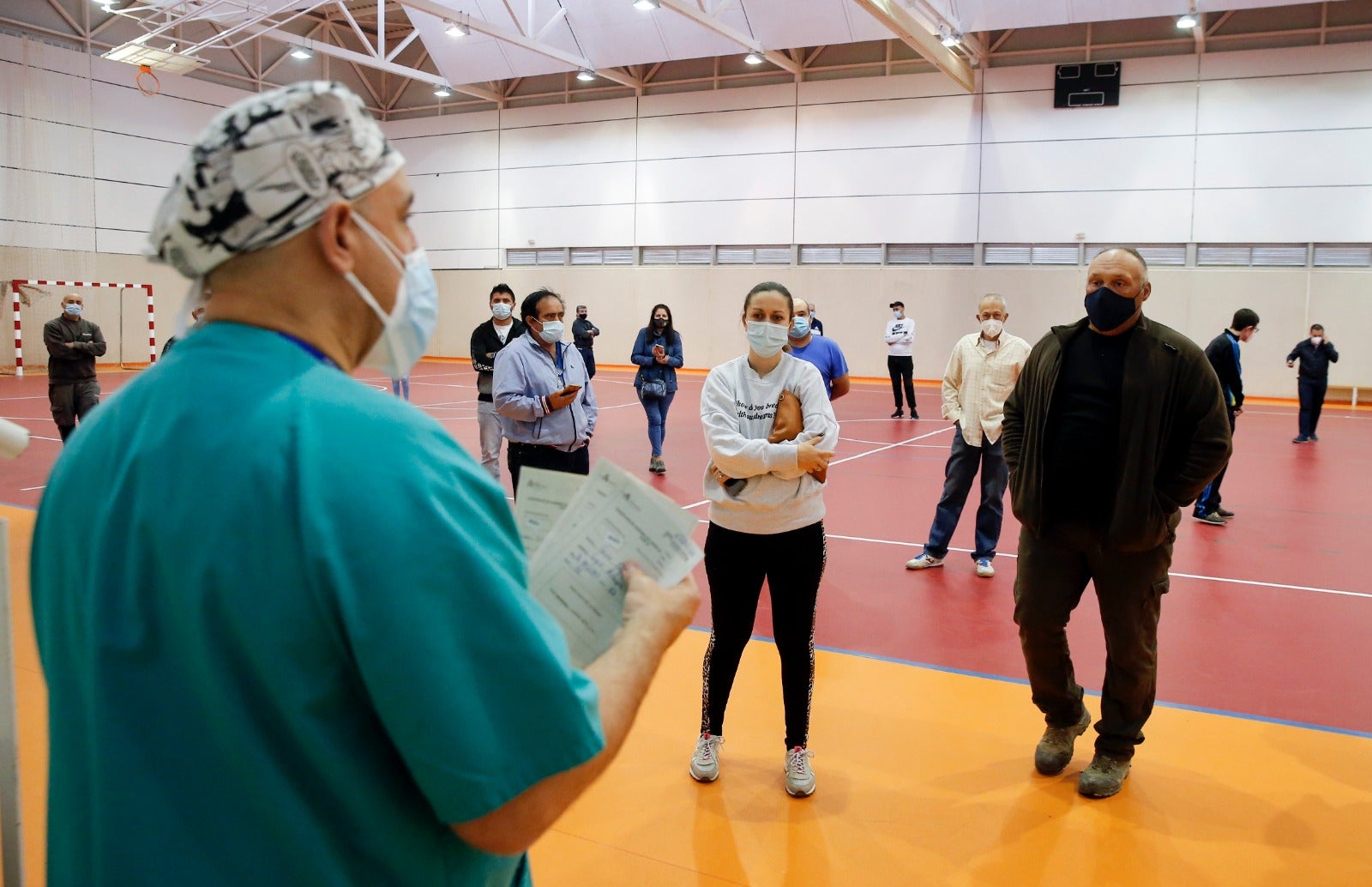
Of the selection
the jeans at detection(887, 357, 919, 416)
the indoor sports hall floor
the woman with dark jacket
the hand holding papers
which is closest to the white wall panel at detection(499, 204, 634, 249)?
the jeans at detection(887, 357, 919, 416)

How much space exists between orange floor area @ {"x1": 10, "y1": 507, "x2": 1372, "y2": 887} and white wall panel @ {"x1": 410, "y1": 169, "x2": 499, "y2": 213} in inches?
974

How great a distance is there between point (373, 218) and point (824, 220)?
23266mm

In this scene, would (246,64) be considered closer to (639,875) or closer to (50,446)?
(50,446)

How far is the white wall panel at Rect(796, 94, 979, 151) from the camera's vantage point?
2200 centimetres

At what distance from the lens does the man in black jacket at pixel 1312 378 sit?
13.9 metres

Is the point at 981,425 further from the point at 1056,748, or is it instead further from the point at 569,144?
the point at 569,144

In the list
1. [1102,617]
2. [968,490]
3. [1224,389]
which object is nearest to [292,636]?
[1102,617]

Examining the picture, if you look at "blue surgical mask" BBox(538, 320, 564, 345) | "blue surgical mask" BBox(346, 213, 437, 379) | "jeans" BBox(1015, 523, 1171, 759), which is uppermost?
"blue surgical mask" BBox(538, 320, 564, 345)

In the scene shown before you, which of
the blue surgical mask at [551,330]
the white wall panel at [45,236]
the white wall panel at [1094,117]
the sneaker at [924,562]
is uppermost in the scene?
the white wall panel at [1094,117]

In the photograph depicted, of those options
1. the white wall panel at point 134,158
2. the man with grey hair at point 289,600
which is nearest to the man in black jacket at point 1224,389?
the man with grey hair at point 289,600

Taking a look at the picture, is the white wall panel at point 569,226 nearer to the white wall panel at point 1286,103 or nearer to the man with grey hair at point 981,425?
the white wall panel at point 1286,103

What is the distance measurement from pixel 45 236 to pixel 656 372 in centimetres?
1898

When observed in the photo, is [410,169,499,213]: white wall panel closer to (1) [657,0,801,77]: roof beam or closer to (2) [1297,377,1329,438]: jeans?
(1) [657,0,801,77]: roof beam

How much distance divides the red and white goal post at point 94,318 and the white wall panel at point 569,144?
9874 millimetres
